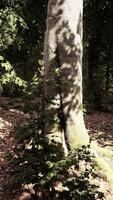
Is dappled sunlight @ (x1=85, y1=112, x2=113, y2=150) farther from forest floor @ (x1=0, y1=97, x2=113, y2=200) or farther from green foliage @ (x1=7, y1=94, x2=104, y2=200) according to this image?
green foliage @ (x1=7, y1=94, x2=104, y2=200)

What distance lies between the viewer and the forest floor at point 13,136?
7828 mm

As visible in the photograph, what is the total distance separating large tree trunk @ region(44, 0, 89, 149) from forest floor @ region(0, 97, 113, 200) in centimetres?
61

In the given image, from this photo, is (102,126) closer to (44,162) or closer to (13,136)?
(13,136)

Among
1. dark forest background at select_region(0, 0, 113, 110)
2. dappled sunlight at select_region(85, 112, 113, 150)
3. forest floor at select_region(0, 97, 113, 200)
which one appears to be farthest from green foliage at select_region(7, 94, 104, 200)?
dark forest background at select_region(0, 0, 113, 110)

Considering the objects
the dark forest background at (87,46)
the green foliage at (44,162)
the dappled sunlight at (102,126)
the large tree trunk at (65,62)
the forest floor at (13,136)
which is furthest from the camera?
the dark forest background at (87,46)

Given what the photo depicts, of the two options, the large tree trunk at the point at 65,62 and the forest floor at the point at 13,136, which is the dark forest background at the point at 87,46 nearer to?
the forest floor at the point at 13,136

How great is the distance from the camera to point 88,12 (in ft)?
71.7

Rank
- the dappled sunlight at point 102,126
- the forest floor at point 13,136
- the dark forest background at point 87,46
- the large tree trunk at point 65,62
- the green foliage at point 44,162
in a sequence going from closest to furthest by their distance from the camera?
the green foliage at point 44,162 → the forest floor at point 13,136 → the large tree trunk at point 65,62 → the dappled sunlight at point 102,126 → the dark forest background at point 87,46

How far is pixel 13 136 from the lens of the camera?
11.8 m

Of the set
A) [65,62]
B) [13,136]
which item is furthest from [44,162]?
[13,136]

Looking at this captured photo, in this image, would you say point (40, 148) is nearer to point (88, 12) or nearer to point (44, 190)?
point (44, 190)

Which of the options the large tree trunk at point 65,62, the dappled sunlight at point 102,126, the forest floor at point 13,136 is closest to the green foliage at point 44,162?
the forest floor at point 13,136

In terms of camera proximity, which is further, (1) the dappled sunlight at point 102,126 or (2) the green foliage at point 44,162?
(1) the dappled sunlight at point 102,126

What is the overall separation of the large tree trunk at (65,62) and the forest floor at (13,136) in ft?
2.01
